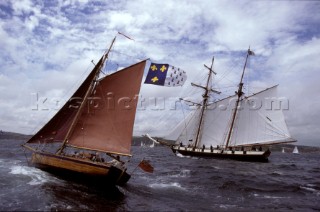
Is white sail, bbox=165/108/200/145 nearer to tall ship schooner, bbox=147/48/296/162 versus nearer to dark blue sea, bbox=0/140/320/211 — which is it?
tall ship schooner, bbox=147/48/296/162

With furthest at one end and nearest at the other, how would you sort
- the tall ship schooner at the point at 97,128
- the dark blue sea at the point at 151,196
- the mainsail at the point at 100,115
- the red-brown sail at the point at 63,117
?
the red-brown sail at the point at 63,117 → the mainsail at the point at 100,115 → the tall ship schooner at the point at 97,128 → the dark blue sea at the point at 151,196

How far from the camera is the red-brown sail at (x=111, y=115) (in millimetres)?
24344

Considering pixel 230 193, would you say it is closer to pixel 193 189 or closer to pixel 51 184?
pixel 193 189

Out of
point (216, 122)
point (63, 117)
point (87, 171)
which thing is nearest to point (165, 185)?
point (87, 171)

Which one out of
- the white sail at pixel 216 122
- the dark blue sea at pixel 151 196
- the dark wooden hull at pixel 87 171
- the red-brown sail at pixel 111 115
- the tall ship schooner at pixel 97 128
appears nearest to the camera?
the dark blue sea at pixel 151 196

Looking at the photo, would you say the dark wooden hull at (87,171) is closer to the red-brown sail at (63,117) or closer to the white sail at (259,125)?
the red-brown sail at (63,117)

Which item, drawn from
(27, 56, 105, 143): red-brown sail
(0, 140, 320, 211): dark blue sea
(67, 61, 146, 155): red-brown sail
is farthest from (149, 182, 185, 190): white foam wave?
(27, 56, 105, 143): red-brown sail

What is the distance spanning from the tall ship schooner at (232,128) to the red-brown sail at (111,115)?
142 feet

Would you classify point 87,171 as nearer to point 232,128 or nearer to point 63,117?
point 63,117

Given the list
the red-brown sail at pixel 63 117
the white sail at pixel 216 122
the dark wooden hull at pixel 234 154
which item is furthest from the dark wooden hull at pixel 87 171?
the white sail at pixel 216 122

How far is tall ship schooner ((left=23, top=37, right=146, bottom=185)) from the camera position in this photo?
910 inches

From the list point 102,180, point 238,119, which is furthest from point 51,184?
point 238,119

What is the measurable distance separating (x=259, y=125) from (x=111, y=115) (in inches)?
1763

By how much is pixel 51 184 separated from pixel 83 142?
4.89 metres
